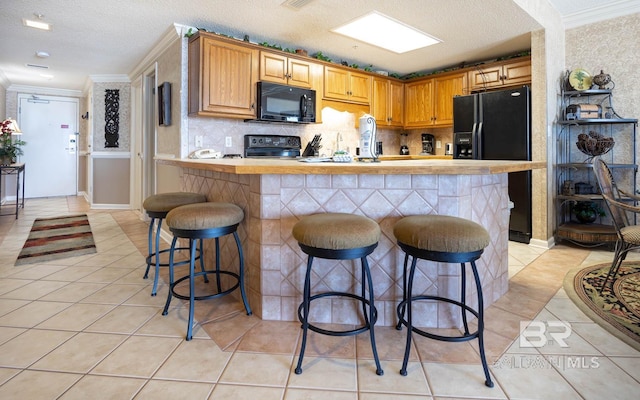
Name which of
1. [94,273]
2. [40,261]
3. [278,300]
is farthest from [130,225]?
[278,300]

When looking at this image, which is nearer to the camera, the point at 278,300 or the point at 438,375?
the point at 438,375

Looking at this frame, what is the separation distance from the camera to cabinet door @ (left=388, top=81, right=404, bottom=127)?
5.45 metres

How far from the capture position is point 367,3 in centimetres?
316

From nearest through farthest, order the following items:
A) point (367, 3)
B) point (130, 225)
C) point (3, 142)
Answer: point (367, 3) < point (130, 225) < point (3, 142)

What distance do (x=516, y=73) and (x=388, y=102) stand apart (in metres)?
1.73

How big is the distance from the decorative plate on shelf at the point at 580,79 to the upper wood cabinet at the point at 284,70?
2899 mm

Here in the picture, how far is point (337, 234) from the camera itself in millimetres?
1508

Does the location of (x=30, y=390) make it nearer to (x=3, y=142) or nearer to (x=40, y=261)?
(x=40, y=261)

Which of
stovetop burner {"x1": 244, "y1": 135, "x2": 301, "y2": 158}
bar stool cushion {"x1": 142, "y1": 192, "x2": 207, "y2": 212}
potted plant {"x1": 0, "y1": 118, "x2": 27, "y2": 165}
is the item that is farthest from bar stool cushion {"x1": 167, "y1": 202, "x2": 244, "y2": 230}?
potted plant {"x1": 0, "y1": 118, "x2": 27, "y2": 165}

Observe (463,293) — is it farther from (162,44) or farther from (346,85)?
(162,44)

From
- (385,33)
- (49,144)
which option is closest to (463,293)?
(385,33)

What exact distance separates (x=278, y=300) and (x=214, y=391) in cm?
69

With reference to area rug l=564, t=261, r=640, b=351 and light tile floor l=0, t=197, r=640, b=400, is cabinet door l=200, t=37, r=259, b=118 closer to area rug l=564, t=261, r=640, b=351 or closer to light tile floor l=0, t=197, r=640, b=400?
light tile floor l=0, t=197, r=640, b=400

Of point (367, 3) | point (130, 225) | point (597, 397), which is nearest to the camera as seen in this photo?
point (597, 397)
